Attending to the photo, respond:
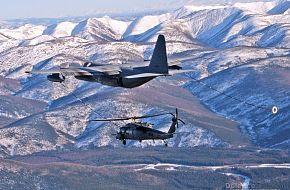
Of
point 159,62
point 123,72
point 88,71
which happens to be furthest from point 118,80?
point 159,62

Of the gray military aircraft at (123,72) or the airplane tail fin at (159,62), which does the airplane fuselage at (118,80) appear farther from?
the airplane tail fin at (159,62)

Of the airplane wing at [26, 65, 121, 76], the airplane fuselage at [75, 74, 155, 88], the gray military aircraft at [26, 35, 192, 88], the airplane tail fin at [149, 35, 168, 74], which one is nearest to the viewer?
the airplane fuselage at [75, 74, 155, 88]

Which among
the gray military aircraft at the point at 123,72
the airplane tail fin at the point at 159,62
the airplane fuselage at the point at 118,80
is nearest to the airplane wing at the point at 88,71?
the gray military aircraft at the point at 123,72

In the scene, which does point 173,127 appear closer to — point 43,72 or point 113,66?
point 113,66

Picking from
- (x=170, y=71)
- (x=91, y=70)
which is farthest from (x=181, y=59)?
(x=91, y=70)

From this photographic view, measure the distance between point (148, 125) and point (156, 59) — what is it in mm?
8584

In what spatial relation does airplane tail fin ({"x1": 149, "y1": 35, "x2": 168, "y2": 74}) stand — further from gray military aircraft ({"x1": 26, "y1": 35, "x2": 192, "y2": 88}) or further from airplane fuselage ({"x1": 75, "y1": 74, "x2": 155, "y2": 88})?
airplane fuselage ({"x1": 75, "y1": 74, "x2": 155, "y2": 88})

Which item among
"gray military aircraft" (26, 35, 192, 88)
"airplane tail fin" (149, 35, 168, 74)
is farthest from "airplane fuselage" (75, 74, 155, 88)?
"airplane tail fin" (149, 35, 168, 74)

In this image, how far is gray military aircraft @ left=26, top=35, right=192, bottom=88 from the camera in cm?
9038

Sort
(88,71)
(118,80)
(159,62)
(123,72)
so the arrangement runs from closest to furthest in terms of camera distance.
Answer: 1. (123,72)
2. (118,80)
3. (88,71)
4. (159,62)

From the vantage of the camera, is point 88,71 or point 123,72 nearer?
point 123,72

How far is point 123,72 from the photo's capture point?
91.2 m

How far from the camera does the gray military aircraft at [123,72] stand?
90375 millimetres

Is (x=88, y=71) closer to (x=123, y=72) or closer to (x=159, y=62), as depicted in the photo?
(x=123, y=72)
